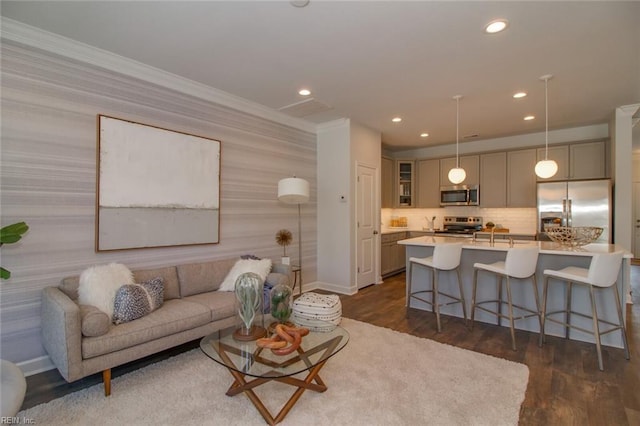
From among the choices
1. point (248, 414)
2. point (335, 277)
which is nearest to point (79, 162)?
point (248, 414)

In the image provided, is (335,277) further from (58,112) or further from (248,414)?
(58,112)

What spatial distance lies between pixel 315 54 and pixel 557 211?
185 inches

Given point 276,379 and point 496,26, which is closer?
point 276,379

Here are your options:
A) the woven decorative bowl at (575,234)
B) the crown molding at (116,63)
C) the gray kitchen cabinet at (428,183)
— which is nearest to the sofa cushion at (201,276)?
the crown molding at (116,63)

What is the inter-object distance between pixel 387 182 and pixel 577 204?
3.19 m

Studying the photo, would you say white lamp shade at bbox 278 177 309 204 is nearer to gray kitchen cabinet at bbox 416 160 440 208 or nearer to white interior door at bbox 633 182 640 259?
gray kitchen cabinet at bbox 416 160 440 208

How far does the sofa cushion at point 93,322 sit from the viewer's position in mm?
2219

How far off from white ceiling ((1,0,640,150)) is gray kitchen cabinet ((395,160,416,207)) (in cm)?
271

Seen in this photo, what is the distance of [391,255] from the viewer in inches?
253

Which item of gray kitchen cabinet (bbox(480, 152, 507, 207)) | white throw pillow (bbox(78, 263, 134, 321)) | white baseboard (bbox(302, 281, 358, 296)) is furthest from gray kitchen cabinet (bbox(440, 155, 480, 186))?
white throw pillow (bbox(78, 263, 134, 321))

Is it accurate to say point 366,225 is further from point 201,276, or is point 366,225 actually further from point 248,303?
point 248,303

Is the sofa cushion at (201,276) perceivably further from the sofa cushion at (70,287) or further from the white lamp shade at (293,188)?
the white lamp shade at (293,188)

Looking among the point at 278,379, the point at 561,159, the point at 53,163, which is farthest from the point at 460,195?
the point at 53,163

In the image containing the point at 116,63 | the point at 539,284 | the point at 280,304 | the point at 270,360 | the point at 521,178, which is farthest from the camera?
the point at 521,178
